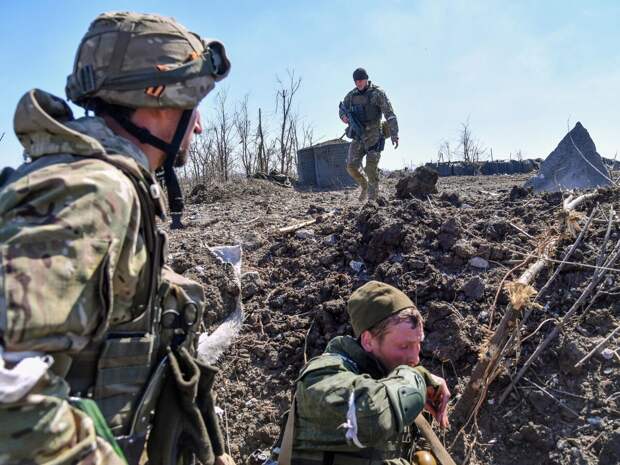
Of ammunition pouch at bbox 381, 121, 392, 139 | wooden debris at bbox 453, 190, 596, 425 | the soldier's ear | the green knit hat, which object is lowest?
wooden debris at bbox 453, 190, 596, 425

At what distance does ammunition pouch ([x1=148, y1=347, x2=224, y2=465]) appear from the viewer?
4.67ft

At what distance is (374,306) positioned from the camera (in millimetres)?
2361

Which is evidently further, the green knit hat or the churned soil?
the churned soil

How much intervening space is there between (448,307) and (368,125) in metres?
5.08

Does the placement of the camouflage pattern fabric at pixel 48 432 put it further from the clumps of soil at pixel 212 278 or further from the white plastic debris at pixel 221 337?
the clumps of soil at pixel 212 278

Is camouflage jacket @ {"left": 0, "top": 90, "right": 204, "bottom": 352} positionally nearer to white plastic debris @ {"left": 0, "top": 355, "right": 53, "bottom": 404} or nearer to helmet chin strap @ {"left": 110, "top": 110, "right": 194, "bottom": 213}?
white plastic debris @ {"left": 0, "top": 355, "right": 53, "bottom": 404}

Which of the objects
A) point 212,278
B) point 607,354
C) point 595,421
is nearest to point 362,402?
point 595,421

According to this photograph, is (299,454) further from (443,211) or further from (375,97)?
(375,97)

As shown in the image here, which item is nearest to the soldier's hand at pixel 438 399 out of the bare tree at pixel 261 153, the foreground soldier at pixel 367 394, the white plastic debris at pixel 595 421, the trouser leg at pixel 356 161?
the foreground soldier at pixel 367 394

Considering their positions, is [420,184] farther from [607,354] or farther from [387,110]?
[607,354]

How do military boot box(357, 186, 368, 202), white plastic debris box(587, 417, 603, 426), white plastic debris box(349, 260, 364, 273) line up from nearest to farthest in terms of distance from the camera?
white plastic debris box(587, 417, 603, 426) < white plastic debris box(349, 260, 364, 273) < military boot box(357, 186, 368, 202)

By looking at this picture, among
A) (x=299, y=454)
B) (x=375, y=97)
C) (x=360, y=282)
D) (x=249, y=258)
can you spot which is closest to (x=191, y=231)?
(x=249, y=258)

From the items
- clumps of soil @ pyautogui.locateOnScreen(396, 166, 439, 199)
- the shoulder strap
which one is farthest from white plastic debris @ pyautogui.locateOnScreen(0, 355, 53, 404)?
clumps of soil @ pyautogui.locateOnScreen(396, 166, 439, 199)

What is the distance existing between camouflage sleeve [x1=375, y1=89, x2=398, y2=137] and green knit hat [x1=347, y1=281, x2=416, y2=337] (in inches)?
234
